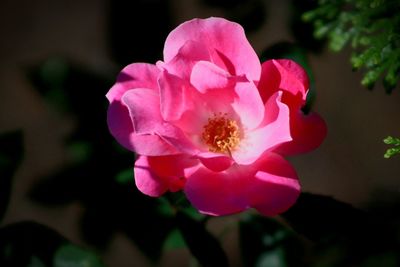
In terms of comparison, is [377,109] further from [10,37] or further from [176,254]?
[10,37]

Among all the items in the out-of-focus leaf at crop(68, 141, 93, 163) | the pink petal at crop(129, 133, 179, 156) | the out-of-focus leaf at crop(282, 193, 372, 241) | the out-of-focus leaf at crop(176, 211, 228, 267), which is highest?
the pink petal at crop(129, 133, 179, 156)

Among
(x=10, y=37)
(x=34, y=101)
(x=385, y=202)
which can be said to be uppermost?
(x=10, y=37)

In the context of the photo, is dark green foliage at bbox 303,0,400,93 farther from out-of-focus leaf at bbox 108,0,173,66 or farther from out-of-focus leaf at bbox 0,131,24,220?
out-of-focus leaf at bbox 0,131,24,220

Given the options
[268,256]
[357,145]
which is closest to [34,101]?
[268,256]

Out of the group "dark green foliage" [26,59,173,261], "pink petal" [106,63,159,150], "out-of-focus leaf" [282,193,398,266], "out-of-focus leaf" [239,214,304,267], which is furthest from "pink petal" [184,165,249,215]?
"out-of-focus leaf" [239,214,304,267]

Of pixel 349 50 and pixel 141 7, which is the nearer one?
pixel 141 7

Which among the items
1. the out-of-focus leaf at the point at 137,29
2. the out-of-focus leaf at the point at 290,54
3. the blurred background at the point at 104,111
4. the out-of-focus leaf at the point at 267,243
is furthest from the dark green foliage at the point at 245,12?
the out-of-focus leaf at the point at 267,243

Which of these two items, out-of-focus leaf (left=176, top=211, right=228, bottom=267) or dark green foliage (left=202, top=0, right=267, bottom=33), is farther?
dark green foliage (left=202, top=0, right=267, bottom=33)

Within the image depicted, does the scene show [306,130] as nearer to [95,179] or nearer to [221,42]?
[221,42]
